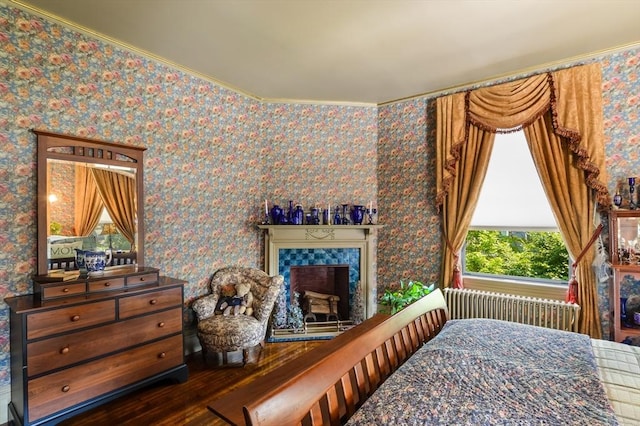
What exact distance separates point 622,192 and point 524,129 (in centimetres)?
101

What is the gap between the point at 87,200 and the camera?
2.69m

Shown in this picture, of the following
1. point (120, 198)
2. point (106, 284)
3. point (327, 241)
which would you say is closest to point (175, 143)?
point (120, 198)

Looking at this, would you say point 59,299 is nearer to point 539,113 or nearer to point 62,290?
point 62,290

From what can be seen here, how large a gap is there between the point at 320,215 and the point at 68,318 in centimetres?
269

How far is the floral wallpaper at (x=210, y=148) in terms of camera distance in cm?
236

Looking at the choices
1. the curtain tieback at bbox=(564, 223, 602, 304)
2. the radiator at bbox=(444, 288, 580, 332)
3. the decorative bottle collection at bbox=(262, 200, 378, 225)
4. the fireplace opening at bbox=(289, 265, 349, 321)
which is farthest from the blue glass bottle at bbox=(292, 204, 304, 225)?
the curtain tieback at bbox=(564, 223, 602, 304)

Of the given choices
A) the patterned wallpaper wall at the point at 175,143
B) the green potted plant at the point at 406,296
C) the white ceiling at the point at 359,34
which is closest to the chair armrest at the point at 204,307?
the patterned wallpaper wall at the point at 175,143

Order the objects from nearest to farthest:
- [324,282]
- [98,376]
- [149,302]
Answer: [98,376] → [149,302] → [324,282]

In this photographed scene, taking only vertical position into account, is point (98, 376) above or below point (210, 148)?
below

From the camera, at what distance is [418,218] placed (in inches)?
157

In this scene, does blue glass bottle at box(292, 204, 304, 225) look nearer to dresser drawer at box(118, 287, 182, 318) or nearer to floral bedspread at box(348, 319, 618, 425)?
dresser drawer at box(118, 287, 182, 318)

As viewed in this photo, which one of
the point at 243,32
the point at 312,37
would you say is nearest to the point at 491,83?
the point at 312,37

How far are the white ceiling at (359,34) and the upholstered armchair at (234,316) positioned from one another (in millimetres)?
2259

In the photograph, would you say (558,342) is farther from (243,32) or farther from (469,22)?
(243,32)
